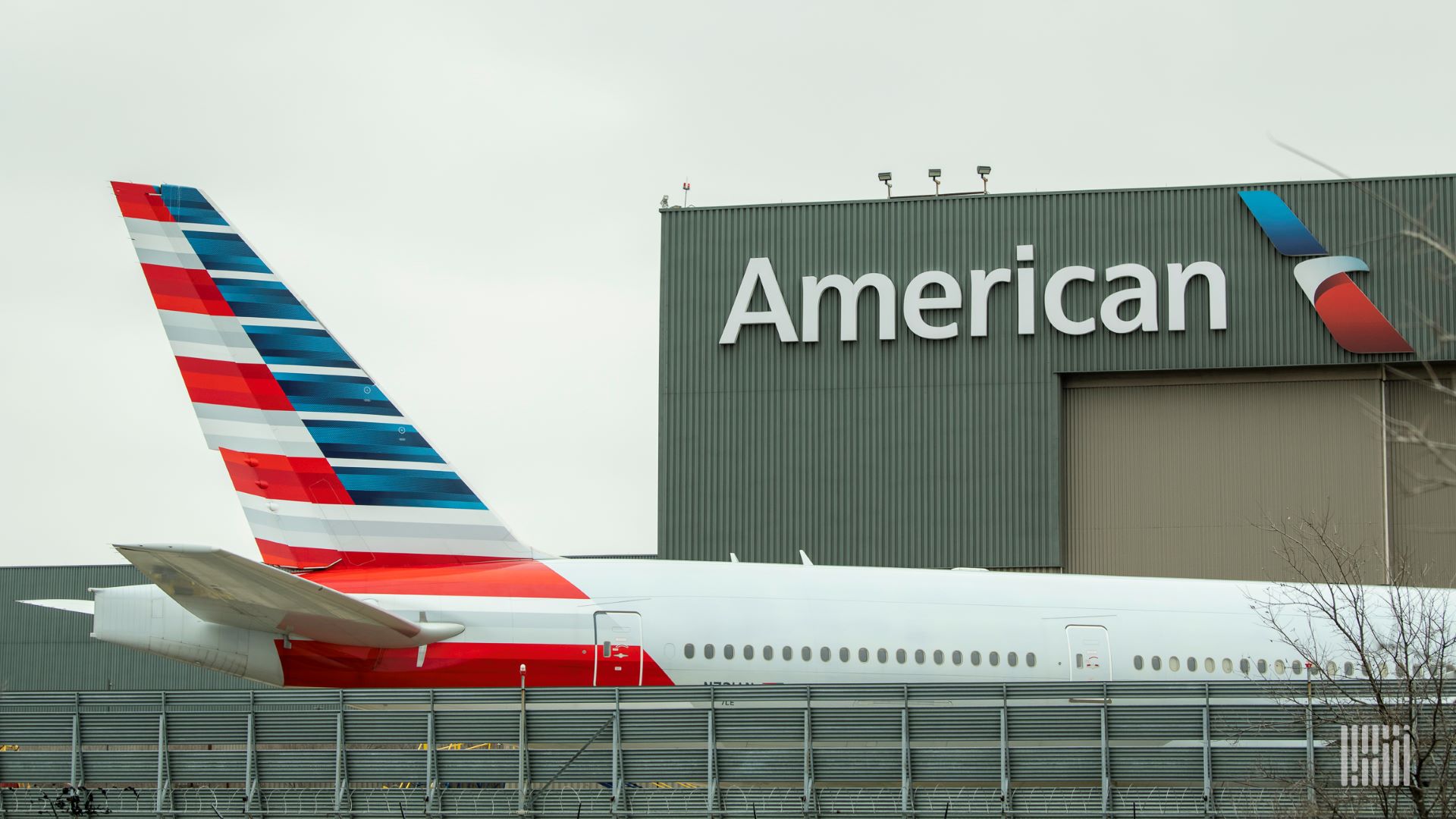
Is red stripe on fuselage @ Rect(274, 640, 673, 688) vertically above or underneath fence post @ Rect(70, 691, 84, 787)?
above

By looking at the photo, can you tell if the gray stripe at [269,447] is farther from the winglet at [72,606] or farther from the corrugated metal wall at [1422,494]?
the corrugated metal wall at [1422,494]

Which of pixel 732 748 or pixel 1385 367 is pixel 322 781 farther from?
pixel 1385 367

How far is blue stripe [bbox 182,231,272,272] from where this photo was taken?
20.8 metres

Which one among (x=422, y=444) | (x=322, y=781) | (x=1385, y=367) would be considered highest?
(x=1385, y=367)

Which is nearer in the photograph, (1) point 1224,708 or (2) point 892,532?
(1) point 1224,708

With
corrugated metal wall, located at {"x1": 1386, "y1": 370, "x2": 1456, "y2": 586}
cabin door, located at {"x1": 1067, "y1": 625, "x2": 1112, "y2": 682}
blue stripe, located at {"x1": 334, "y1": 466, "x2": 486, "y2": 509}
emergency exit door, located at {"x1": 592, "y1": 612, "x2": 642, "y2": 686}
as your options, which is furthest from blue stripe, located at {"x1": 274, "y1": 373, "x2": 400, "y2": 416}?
corrugated metal wall, located at {"x1": 1386, "y1": 370, "x2": 1456, "y2": 586}

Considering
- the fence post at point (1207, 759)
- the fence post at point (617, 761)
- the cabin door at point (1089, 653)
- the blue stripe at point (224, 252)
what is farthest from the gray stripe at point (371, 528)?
the fence post at point (1207, 759)

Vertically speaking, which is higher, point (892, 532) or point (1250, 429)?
point (1250, 429)

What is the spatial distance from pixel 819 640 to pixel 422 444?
5393mm

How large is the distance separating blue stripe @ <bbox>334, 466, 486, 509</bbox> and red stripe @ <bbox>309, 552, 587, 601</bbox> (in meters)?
0.84

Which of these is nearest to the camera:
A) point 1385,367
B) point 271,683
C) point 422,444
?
point 271,683

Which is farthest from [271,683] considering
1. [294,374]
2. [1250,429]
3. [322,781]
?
[1250,429]

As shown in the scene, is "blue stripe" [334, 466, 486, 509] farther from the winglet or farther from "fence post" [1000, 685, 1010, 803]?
"fence post" [1000, 685, 1010, 803]

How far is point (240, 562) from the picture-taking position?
1616 centimetres
